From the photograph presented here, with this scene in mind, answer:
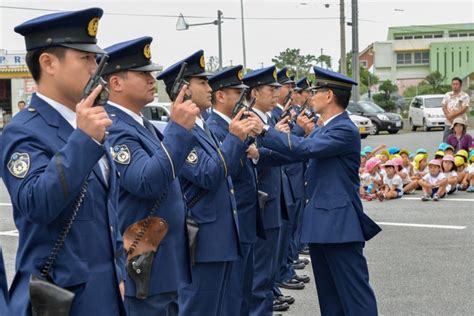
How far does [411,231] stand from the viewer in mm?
9211

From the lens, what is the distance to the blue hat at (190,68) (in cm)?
441

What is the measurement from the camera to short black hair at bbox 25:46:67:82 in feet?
8.86

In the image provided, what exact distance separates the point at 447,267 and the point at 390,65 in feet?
257

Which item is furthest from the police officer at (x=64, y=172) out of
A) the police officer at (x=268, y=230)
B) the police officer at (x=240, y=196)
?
the police officer at (x=268, y=230)

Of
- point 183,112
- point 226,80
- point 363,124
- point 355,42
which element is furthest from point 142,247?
point 355,42

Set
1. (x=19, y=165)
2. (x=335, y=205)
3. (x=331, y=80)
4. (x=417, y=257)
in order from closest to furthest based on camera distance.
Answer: (x=19, y=165) < (x=335, y=205) < (x=331, y=80) < (x=417, y=257)

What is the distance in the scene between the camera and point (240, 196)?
501cm

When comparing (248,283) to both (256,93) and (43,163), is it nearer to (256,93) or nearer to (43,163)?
(256,93)

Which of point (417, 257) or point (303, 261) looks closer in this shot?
point (417, 257)

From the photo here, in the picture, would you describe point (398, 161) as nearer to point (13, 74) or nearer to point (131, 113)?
point (131, 113)

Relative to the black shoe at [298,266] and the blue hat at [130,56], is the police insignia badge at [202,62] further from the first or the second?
the black shoe at [298,266]

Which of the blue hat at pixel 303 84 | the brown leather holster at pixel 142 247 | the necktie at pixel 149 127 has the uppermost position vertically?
the necktie at pixel 149 127

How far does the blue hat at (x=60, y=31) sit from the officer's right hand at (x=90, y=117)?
1.09 feet

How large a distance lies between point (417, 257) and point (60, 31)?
5.89 meters
